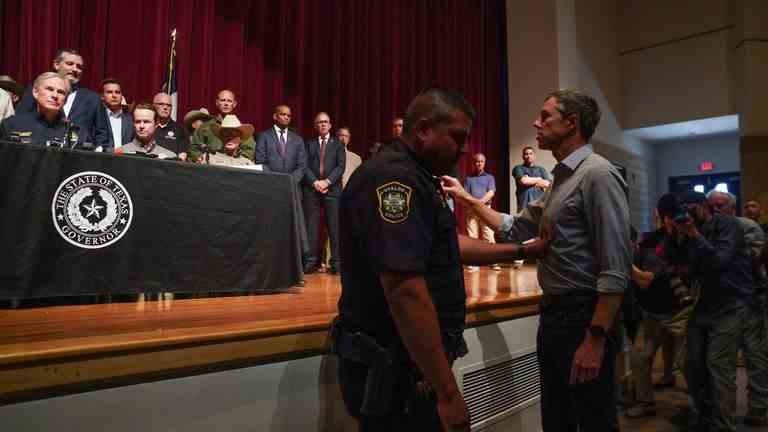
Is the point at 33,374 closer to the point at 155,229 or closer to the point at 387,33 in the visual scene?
the point at 155,229

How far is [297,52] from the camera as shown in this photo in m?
6.03

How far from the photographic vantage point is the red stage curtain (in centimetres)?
→ 449

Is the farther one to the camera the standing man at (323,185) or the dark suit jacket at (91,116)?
the standing man at (323,185)

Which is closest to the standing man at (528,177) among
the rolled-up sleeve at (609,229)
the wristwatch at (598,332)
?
the rolled-up sleeve at (609,229)

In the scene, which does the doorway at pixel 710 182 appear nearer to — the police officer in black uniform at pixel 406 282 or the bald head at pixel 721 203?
the bald head at pixel 721 203

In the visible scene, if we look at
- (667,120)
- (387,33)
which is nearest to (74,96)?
(387,33)

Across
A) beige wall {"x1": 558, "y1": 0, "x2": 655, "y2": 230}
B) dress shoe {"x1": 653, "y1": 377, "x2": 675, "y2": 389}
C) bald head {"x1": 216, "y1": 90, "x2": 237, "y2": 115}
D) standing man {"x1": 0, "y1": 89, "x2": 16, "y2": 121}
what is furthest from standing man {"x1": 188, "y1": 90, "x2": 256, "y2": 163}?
beige wall {"x1": 558, "y1": 0, "x2": 655, "y2": 230}

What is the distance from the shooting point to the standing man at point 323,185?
15.7 ft

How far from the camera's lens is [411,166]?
3.67 feet

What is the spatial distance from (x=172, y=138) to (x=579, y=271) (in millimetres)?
3089

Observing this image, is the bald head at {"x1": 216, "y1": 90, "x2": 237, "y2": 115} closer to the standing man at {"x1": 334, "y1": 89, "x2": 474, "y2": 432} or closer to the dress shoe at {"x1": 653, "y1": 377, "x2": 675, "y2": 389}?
the standing man at {"x1": 334, "y1": 89, "x2": 474, "y2": 432}

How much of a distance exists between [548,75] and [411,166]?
7.52 metres

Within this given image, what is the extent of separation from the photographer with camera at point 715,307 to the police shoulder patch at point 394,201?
7.48ft

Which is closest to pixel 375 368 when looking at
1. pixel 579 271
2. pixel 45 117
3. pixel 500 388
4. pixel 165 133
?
pixel 579 271
